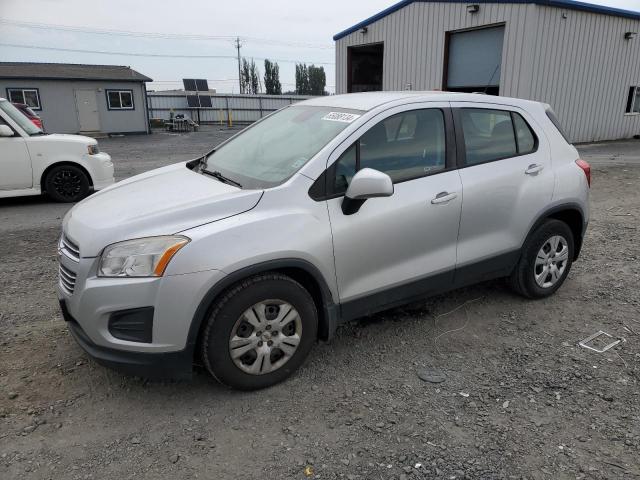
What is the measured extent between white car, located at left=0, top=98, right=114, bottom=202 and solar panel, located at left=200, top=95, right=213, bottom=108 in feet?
92.9

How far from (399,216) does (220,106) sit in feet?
116

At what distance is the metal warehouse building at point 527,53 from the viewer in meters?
14.9

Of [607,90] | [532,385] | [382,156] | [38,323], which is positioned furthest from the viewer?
[607,90]

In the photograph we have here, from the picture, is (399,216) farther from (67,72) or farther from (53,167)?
(67,72)

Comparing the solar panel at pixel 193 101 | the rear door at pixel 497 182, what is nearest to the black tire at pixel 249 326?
the rear door at pixel 497 182

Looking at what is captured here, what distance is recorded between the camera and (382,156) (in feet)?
11.0

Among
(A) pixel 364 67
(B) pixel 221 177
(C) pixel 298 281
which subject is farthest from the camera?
(A) pixel 364 67

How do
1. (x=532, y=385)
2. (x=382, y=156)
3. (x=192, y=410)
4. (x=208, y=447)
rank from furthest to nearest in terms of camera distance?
(x=382, y=156) < (x=532, y=385) < (x=192, y=410) < (x=208, y=447)

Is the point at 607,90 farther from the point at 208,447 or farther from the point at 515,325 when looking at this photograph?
the point at 208,447

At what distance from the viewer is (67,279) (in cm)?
290

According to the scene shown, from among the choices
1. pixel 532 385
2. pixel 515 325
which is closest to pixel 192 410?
pixel 532 385

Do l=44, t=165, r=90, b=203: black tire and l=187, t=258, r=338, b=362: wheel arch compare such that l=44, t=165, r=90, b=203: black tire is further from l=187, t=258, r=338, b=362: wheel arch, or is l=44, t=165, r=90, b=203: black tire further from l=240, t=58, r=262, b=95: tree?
l=240, t=58, r=262, b=95: tree

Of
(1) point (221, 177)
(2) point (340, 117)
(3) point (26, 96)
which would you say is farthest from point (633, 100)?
(3) point (26, 96)

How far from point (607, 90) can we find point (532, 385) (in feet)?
60.1
